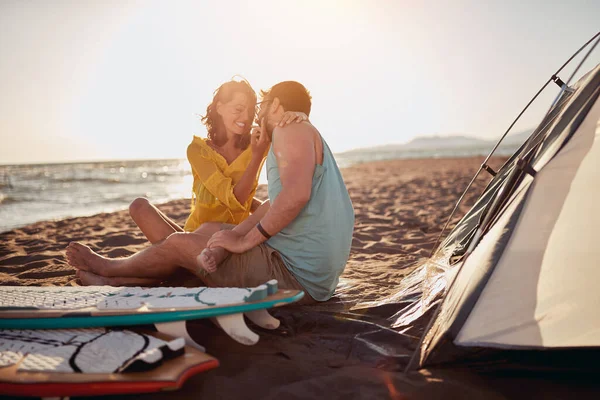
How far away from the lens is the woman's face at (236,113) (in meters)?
3.48

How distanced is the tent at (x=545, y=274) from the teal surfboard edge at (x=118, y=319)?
857mm

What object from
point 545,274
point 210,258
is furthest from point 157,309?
point 545,274

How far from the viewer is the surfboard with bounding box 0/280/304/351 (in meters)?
2.14

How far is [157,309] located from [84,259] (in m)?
1.29

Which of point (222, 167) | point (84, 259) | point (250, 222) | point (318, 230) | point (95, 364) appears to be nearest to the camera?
point (95, 364)

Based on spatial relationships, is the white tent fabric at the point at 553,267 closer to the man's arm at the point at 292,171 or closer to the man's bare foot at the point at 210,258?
the man's arm at the point at 292,171

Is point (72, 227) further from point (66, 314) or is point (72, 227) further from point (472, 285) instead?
point (472, 285)

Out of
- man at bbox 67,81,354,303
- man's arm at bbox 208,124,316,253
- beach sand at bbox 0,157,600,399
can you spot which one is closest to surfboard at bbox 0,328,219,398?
beach sand at bbox 0,157,600,399

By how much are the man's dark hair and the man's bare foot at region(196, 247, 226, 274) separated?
90 cm

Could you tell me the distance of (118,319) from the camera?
2.14 meters

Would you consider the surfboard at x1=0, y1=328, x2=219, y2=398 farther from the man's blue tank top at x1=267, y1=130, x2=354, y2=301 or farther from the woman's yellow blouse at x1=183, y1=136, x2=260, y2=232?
the woman's yellow blouse at x1=183, y1=136, x2=260, y2=232

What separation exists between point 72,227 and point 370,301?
503 cm

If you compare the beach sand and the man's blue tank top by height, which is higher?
the man's blue tank top

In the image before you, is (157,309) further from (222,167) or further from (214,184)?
(222,167)
